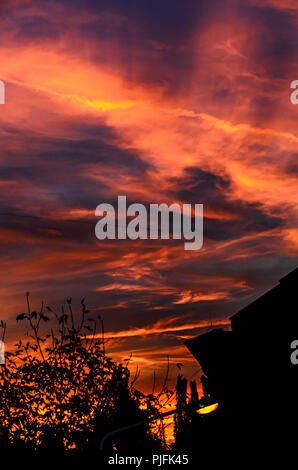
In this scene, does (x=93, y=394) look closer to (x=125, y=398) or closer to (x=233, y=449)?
(x=125, y=398)

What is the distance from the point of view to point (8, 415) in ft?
74.3

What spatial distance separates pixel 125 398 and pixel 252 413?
1286cm

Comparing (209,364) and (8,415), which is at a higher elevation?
(209,364)

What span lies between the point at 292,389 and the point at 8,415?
48.7 feet

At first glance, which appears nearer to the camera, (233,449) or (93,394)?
(233,449)
